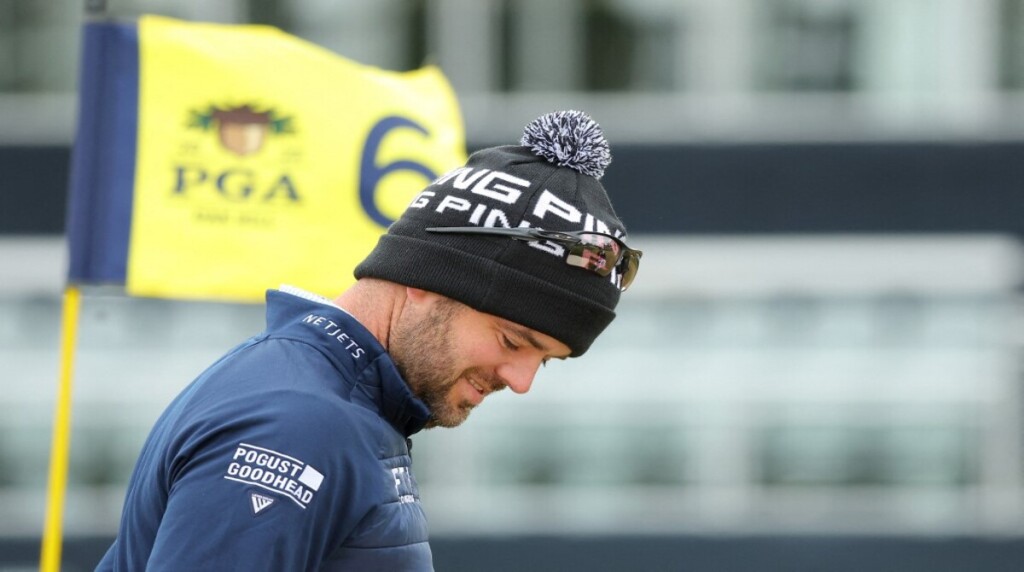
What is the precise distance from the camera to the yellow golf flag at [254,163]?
18.7 ft

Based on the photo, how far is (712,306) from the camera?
11.2 meters

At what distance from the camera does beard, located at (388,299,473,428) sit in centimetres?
232

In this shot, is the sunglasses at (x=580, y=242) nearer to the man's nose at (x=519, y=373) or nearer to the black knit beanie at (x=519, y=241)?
the black knit beanie at (x=519, y=241)

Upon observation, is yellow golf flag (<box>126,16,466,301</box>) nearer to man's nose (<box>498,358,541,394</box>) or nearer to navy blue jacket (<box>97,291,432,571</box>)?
man's nose (<box>498,358,541,394</box>)

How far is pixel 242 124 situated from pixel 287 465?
3.86 metres

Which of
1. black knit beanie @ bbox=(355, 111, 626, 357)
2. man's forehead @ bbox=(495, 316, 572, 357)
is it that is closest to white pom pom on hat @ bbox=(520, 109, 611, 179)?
black knit beanie @ bbox=(355, 111, 626, 357)

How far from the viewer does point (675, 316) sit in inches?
442

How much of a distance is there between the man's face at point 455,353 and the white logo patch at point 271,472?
38 cm

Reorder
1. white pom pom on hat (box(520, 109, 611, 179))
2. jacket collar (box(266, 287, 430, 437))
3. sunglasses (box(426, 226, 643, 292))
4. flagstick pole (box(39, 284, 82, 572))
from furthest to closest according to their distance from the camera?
flagstick pole (box(39, 284, 82, 572)) → white pom pom on hat (box(520, 109, 611, 179)) → sunglasses (box(426, 226, 643, 292)) → jacket collar (box(266, 287, 430, 437))

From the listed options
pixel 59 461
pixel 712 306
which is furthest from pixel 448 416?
pixel 712 306

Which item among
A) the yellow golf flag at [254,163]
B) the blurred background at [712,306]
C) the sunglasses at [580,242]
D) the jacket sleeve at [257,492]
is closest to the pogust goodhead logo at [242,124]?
the yellow golf flag at [254,163]

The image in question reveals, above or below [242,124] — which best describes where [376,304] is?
below

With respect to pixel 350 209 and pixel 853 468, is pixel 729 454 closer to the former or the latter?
pixel 853 468

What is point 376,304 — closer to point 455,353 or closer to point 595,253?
point 455,353
